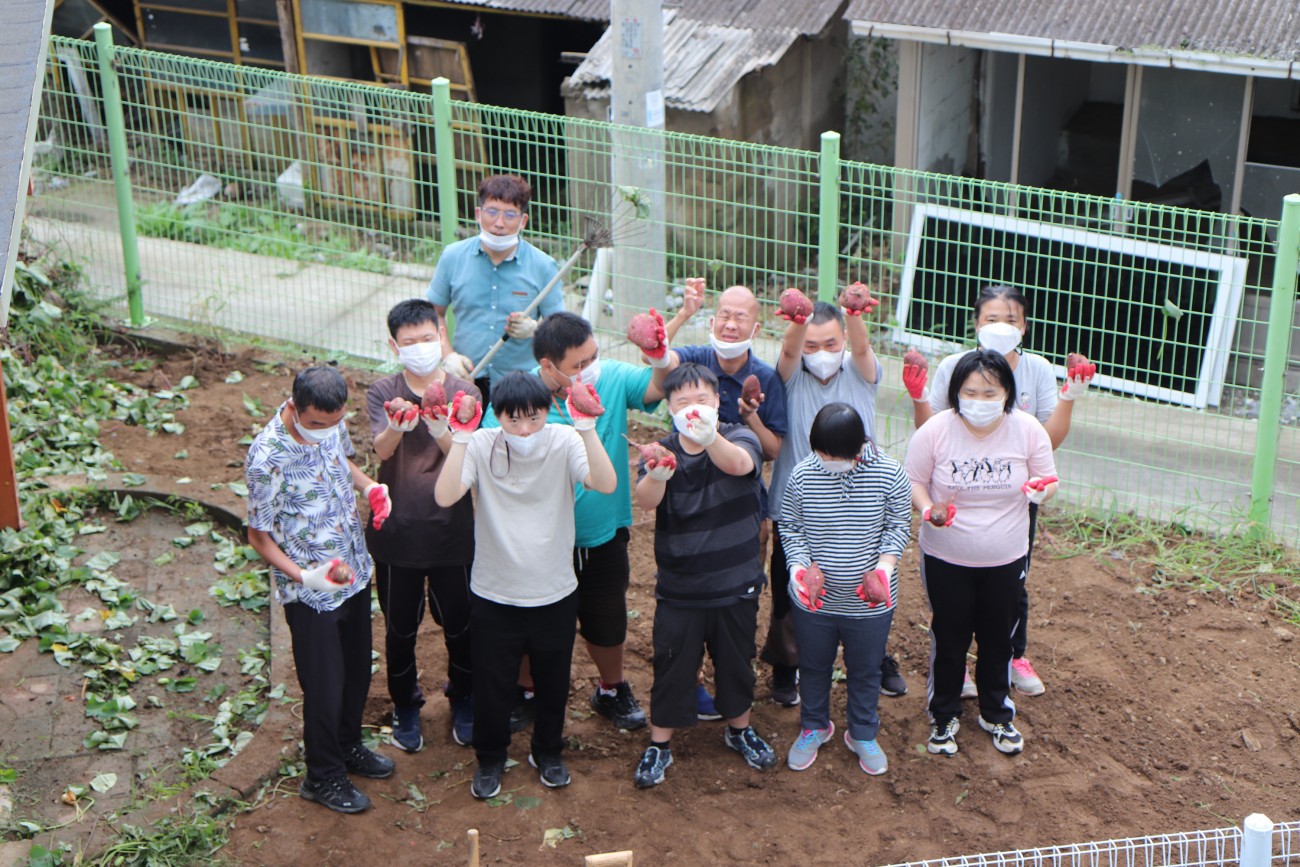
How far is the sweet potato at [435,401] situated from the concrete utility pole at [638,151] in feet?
9.99

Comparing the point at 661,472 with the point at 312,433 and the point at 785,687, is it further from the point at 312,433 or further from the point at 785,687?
the point at 785,687

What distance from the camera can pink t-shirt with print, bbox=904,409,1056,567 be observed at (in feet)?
17.0

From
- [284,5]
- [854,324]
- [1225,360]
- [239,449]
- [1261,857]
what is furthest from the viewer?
[284,5]

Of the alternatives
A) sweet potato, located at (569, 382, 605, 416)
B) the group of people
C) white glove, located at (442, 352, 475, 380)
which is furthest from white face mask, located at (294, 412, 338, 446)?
sweet potato, located at (569, 382, 605, 416)

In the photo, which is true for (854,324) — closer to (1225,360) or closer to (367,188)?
(1225,360)

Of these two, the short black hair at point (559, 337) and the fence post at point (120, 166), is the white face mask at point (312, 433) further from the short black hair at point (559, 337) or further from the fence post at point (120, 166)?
the fence post at point (120, 166)

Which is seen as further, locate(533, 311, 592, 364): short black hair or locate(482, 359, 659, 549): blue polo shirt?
locate(482, 359, 659, 549): blue polo shirt

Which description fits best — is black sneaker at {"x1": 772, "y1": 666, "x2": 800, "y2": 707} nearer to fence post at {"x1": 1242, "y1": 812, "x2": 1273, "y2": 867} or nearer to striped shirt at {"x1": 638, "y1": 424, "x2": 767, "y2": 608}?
striped shirt at {"x1": 638, "y1": 424, "x2": 767, "y2": 608}

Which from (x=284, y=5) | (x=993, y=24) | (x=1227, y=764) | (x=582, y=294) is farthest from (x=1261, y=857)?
(x=284, y=5)

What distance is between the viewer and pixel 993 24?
31.0 ft

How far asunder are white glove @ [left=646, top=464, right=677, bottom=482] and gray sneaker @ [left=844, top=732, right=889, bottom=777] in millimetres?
1378

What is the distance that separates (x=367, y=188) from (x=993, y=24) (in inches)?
162

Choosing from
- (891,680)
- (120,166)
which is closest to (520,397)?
(891,680)

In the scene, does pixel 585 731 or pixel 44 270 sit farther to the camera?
pixel 44 270
